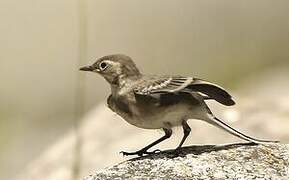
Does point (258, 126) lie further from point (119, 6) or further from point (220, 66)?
point (119, 6)

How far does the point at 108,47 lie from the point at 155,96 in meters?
6.58

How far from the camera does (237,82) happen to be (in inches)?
506

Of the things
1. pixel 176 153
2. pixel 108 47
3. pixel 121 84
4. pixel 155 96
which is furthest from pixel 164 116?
pixel 108 47

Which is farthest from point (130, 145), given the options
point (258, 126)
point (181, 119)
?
point (181, 119)

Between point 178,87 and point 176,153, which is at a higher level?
point 178,87

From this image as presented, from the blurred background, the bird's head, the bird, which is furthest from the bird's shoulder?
the blurred background

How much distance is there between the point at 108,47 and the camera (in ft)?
43.5

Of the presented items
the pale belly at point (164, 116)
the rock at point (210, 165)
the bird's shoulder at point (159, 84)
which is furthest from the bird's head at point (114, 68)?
the rock at point (210, 165)

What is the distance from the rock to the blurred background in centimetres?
614

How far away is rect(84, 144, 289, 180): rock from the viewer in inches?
247

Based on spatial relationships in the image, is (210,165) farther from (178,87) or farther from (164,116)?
(178,87)

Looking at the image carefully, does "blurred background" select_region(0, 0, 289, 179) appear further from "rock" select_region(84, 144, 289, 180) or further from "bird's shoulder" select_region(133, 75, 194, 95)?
"rock" select_region(84, 144, 289, 180)

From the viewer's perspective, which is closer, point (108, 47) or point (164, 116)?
point (164, 116)

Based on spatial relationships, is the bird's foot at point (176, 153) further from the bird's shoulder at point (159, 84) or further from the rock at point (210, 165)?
the bird's shoulder at point (159, 84)
